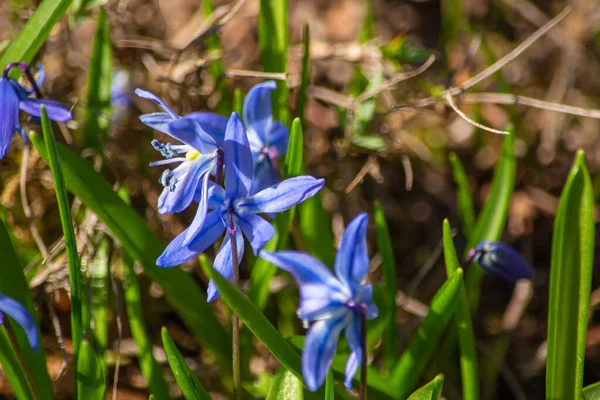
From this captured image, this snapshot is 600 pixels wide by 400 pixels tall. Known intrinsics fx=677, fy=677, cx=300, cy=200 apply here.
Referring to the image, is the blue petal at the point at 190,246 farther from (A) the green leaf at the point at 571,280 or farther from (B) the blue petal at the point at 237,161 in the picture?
(A) the green leaf at the point at 571,280

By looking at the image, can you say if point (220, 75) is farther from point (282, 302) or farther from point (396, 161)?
point (396, 161)

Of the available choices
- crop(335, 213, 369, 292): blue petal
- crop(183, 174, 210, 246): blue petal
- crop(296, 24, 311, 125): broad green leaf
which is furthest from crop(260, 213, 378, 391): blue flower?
crop(296, 24, 311, 125): broad green leaf

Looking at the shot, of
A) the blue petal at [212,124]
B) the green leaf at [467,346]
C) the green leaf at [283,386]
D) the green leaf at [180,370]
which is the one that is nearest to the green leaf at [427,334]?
the green leaf at [467,346]

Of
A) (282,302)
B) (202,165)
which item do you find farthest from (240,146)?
(282,302)

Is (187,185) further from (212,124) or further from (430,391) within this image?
(430,391)

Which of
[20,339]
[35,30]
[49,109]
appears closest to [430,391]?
[20,339]

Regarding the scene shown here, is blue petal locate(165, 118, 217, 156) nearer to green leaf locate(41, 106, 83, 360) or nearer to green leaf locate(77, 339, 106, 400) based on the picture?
green leaf locate(41, 106, 83, 360)
